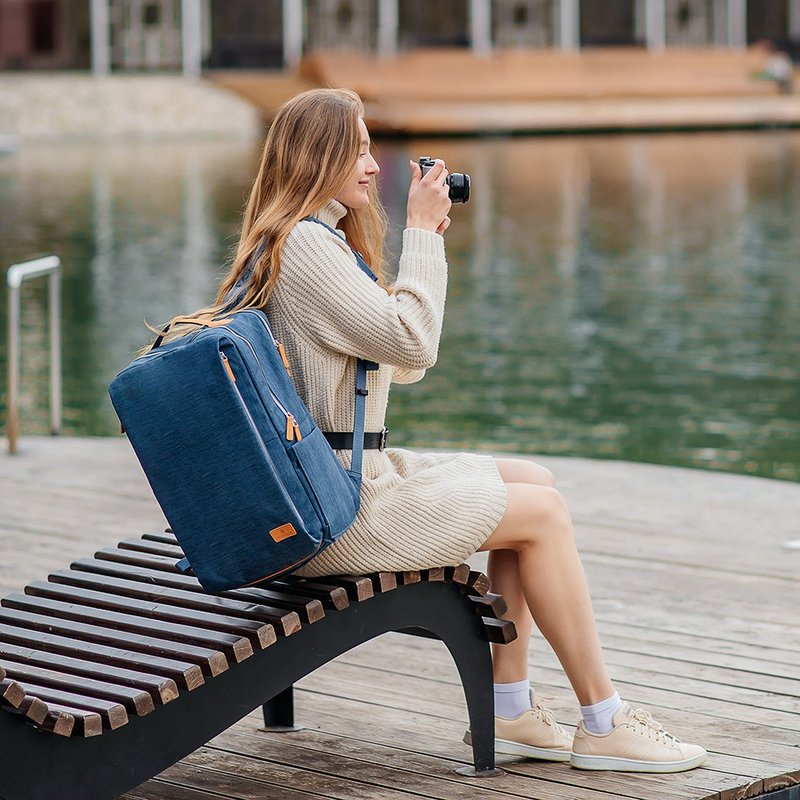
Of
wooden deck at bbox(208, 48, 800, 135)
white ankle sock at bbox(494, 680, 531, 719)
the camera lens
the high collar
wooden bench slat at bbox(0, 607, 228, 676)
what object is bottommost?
white ankle sock at bbox(494, 680, 531, 719)

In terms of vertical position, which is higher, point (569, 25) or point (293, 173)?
point (569, 25)

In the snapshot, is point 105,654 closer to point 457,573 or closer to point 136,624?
point 136,624

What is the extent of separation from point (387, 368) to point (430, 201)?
332 mm

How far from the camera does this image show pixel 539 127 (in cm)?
4638

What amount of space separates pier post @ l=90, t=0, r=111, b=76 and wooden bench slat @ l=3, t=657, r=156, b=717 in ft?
159

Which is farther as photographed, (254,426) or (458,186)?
(458,186)

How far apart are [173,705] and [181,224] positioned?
69.8ft

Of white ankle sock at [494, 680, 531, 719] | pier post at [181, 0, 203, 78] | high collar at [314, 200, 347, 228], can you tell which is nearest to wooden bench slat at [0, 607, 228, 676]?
white ankle sock at [494, 680, 531, 719]

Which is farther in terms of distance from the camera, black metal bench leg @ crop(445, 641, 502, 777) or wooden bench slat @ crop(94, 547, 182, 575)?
wooden bench slat @ crop(94, 547, 182, 575)

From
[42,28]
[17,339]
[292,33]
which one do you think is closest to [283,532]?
[17,339]

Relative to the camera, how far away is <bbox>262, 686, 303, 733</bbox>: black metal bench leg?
352 cm

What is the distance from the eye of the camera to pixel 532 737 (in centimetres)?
329

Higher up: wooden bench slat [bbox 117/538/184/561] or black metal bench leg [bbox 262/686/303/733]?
wooden bench slat [bbox 117/538/184/561]

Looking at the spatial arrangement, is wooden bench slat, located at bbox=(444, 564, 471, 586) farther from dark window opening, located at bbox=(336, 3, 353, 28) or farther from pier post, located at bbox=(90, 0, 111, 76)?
dark window opening, located at bbox=(336, 3, 353, 28)
